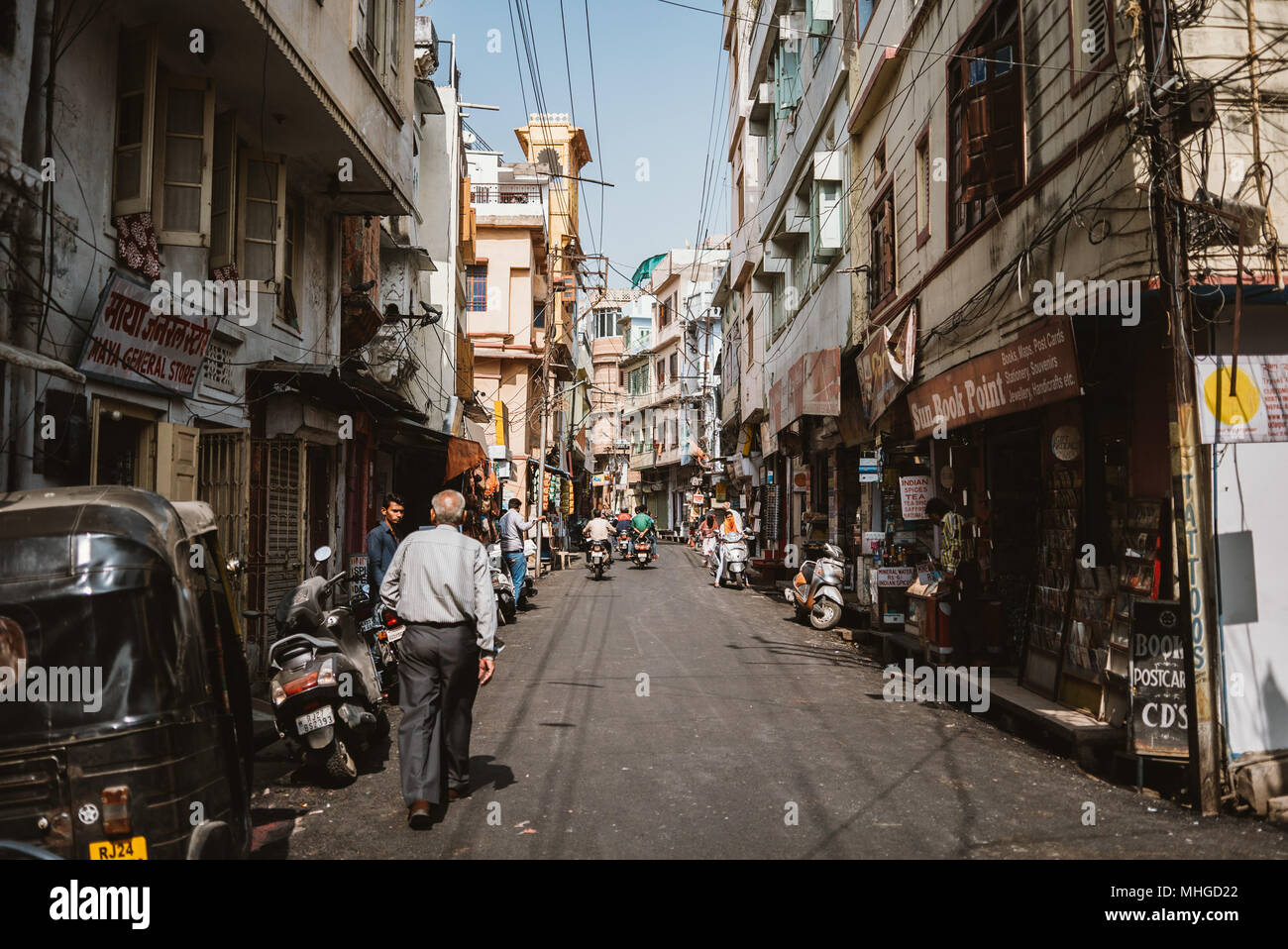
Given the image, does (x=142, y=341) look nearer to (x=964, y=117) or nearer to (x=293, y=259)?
(x=293, y=259)

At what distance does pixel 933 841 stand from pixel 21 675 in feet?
14.5

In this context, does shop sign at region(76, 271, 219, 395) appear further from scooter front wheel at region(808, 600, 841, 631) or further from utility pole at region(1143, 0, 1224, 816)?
scooter front wheel at region(808, 600, 841, 631)

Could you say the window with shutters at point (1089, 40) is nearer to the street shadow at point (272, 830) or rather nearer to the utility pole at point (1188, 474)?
the utility pole at point (1188, 474)

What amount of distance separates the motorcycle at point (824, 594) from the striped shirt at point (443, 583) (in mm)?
9595

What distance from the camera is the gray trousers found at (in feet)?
18.4

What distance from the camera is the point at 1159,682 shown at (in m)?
6.35

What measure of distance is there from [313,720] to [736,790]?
2.83 m

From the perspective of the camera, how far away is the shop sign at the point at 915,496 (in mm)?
13016

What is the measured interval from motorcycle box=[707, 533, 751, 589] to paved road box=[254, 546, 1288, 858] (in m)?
11.8

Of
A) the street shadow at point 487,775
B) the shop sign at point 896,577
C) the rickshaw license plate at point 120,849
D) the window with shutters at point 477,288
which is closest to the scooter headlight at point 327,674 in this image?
the street shadow at point 487,775

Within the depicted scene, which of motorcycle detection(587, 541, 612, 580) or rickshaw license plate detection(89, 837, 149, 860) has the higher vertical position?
motorcycle detection(587, 541, 612, 580)

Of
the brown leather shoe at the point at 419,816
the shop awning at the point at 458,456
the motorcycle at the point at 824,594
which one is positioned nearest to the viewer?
the brown leather shoe at the point at 419,816

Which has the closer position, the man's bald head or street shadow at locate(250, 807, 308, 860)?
street shadow at locate(250, 807, 308, 860)

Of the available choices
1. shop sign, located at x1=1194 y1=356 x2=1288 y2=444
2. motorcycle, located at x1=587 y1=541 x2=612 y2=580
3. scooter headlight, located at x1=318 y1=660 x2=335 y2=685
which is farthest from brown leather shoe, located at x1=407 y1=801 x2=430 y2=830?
motorcycle, located at x1=587 y1=541 x2=612 y2=580
